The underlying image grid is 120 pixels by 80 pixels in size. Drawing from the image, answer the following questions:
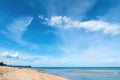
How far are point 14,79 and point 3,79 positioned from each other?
1.27 meters

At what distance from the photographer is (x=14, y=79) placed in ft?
62.0

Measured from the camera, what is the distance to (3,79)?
18281 millimetres
